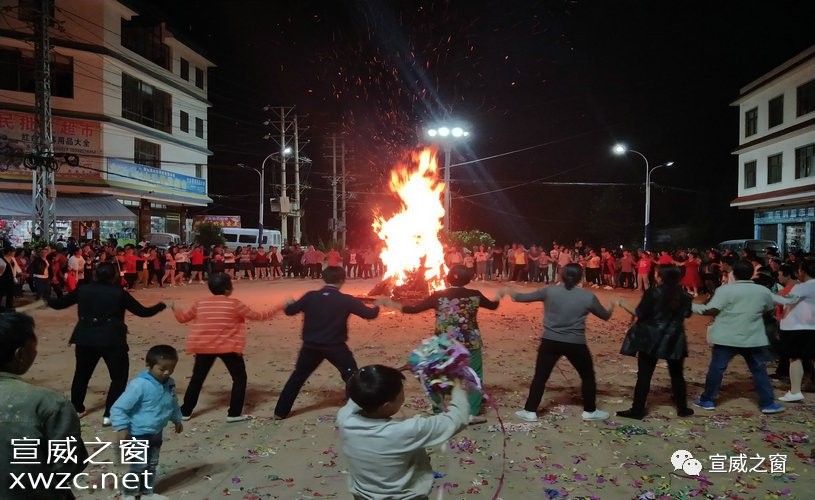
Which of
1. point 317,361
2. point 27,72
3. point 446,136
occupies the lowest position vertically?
point 317,361

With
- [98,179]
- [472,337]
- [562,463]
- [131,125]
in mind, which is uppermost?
[131,125]

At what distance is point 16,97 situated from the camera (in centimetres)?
2702

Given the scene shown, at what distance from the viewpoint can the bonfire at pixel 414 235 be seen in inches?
648

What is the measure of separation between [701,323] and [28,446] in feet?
45.9

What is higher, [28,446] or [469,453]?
[28,446]

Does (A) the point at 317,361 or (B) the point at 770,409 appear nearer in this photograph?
(A) the point at 317,361

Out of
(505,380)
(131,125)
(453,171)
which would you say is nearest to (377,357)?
(505,380)

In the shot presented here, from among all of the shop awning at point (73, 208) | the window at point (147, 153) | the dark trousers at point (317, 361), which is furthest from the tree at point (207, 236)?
the dark trousers at point (317, 361)

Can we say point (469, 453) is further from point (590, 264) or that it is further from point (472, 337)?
point (590, 264)

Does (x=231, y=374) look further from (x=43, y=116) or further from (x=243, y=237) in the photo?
(x=243, y=237)

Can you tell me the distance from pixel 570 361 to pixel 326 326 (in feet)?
8.21

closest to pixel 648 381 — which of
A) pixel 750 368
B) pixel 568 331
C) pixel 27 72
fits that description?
pixel 568 331

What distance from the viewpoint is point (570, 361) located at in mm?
6066

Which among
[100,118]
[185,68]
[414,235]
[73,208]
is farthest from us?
[185,68]
